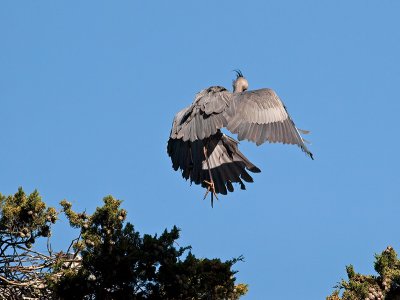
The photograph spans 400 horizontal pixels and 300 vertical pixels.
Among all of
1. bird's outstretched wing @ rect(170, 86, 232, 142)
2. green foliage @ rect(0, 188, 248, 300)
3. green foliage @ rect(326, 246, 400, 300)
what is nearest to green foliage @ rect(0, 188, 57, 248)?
green foliage @ rect(0, 188, 248, 300)

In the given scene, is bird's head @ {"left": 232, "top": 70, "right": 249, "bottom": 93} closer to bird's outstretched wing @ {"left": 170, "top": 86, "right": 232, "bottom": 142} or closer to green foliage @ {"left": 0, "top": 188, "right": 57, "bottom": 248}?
bird's outstretched wing @ {"left": 170, "top": 86, "right": 232, "bottom": 142}

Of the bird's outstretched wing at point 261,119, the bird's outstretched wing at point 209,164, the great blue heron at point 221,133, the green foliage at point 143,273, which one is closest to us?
the green foliage at point 143,273

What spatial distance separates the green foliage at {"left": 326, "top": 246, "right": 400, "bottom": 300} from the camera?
34.2 feet

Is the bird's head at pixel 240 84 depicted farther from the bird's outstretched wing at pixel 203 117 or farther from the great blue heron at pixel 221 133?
the bird's outstretched wing at pixel 203 117

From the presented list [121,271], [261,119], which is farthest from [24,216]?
[261,119]

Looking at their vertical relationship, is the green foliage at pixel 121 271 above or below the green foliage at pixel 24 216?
below

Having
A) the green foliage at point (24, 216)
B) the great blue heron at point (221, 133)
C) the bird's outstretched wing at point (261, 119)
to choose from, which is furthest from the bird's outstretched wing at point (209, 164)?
the green foliage at point (24, 216)

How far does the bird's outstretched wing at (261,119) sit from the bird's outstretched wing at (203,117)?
12cm

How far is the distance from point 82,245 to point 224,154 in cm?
328

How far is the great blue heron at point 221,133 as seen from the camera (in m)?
11.8

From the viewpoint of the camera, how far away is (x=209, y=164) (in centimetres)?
1320

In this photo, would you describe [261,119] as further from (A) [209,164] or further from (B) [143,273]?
(B) [143,273]

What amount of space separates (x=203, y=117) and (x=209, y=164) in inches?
51.7

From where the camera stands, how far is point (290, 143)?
11531mm
